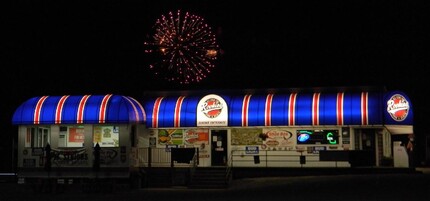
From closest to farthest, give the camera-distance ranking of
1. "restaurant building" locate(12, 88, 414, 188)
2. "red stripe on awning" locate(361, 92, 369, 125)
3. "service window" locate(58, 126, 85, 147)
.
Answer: "restaurant building" locate(12, 88, 414, 188) < "red stripe on awning" locate(361, 92, 369, 125) < "service window" locate(58, 126, 85, 147)

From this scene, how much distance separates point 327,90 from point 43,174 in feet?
53.1

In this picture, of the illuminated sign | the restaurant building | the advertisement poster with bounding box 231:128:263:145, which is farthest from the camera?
the advertisement poster with bounding box 231:128:263:145

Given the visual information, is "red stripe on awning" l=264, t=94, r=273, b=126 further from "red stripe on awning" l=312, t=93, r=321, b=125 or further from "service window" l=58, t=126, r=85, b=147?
"service window" l=58, t=126, r=85, b=147

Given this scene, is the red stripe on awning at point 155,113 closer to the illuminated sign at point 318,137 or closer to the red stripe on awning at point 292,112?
the red stripe on awning at point 292,112

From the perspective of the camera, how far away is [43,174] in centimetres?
3139

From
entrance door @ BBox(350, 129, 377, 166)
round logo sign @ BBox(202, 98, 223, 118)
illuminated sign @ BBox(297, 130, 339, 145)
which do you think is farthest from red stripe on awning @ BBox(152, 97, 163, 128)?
entrance door @ BBox(350, 129, 377, 166)

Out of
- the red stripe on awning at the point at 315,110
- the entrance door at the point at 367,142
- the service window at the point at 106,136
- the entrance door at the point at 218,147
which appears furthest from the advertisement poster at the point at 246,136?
the service window at the point at 106,136

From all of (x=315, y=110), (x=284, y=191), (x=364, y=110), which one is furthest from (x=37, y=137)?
(x=364, y=110)

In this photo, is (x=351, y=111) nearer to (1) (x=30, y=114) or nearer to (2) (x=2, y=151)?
(1) (x=30, y=114)

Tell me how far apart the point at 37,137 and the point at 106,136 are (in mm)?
4068

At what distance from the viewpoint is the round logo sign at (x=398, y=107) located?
31.7 metres

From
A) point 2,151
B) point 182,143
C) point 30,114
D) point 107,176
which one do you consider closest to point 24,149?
point 30,114

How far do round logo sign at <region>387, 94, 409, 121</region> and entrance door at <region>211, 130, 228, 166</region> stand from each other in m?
9.52

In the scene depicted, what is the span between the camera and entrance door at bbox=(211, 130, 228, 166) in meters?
34.8
